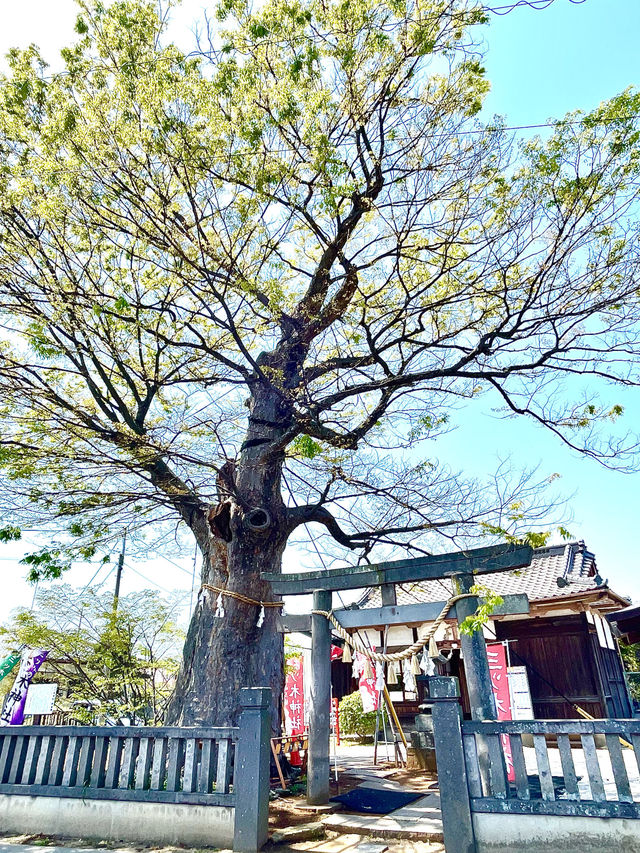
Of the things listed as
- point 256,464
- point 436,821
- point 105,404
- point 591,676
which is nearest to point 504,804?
point 436,821

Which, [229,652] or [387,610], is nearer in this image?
[387,610]

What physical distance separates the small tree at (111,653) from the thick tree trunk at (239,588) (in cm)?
118

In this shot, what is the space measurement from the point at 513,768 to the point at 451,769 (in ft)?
1.81

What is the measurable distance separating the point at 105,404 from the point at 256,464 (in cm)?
260

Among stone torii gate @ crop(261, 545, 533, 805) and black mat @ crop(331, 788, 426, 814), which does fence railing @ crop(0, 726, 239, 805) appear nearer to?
stone torii gate @ crop(261, 545, 533, 805)

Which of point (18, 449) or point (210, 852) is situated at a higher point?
point (18, 449)

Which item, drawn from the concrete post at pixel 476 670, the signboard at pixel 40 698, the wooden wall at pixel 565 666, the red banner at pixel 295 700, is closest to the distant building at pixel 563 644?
the wooden wall at pixel 565 666

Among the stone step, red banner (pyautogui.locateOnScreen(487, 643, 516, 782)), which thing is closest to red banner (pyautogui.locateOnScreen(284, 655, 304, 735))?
red banner (pyautogui.locateOnScreen(487, 643, 516, 782))

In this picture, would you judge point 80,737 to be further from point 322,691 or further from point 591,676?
point 591,676

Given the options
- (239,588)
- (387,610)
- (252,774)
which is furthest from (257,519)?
(252,774)

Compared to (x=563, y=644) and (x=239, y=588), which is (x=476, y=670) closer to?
(x=239, y=588)

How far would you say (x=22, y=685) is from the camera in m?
10.3

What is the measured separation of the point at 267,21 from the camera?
696 cm

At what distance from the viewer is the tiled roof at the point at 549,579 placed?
500 inches
